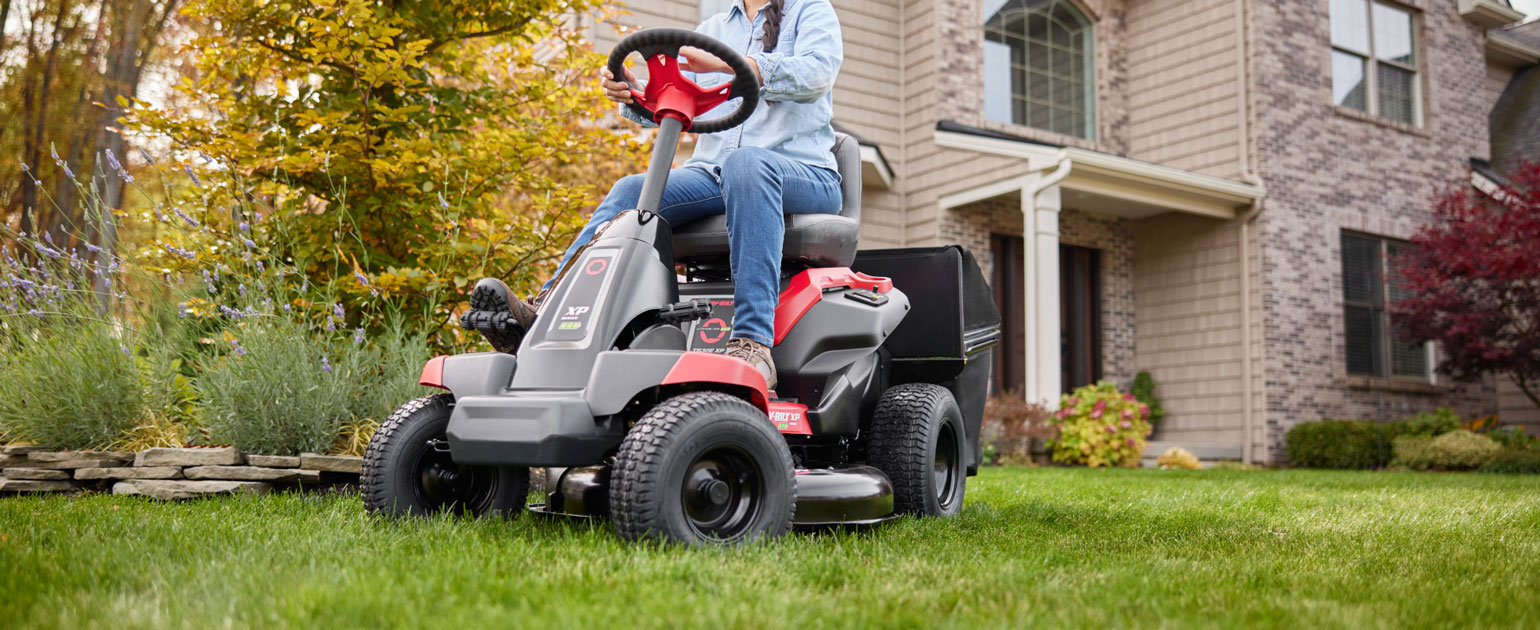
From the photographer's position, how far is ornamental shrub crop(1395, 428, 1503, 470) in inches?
372

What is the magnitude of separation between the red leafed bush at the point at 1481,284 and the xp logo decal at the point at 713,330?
9.17 meters

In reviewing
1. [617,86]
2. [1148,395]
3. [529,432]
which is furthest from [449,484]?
[1148,395]

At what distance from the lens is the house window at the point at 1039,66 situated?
11.4 meters

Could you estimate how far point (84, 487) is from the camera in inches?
166

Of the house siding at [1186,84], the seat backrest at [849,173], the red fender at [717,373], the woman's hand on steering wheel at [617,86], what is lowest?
the red fender at [717,373]

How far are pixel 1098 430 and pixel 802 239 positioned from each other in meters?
6.81

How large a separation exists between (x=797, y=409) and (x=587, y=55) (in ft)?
10.4

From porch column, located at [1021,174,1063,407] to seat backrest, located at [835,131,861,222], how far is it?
6220mm

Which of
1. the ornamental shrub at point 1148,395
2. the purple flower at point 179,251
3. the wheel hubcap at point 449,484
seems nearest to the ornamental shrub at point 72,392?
the purple flower at point 179,251

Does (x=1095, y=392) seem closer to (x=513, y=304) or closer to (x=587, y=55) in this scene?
(x=587, y=55)

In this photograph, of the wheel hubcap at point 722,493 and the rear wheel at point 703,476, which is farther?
the wheel hubcap at point 722,493

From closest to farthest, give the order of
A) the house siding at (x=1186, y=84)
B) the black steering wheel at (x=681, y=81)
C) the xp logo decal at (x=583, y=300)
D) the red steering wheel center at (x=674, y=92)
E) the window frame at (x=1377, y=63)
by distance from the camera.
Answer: the xp logo decal at (x=583, y=300), the black steering wheel at (x=681, y=81), the red steering wheel center at (x=674, y=92), the house siding at (x=1186, y=84), the window frame at (x=1377, y=63)

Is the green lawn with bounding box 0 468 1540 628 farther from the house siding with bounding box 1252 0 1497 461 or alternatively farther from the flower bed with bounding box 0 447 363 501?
the house siding with bounding box 1252 0 1497 461

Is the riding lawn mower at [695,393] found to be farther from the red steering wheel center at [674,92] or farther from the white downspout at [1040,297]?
the white downspout at [1040,297]
